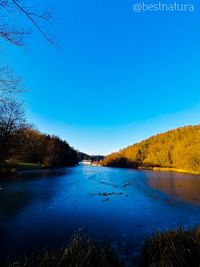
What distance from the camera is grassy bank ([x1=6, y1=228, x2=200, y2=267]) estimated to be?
5.00 m

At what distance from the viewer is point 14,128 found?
37500mm

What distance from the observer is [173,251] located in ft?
17.9

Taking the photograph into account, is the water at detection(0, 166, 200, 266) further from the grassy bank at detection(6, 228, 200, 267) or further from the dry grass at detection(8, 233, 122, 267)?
the dry grass at detection(8, 233, 122, 267)

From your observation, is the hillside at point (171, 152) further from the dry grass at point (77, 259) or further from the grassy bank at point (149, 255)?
the dry grass at point (77, 259)

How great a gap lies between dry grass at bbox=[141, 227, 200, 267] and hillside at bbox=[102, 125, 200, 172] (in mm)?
63821

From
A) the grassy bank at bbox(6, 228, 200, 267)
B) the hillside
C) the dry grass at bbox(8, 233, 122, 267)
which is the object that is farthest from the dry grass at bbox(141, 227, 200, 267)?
the hillside

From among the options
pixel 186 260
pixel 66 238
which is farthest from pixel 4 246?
pixel 186 260

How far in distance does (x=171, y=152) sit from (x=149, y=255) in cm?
10410

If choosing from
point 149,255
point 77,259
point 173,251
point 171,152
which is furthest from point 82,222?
point 171,152

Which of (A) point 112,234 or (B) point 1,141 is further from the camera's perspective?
(B) point 1,141

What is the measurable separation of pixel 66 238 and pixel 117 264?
309 centimetres

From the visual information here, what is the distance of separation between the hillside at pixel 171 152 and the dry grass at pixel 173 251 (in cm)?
6382

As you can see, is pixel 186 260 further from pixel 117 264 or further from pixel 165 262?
pixel 117 264

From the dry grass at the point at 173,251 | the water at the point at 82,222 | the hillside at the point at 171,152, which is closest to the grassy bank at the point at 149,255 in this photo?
the dry grass at the point at 173,251
